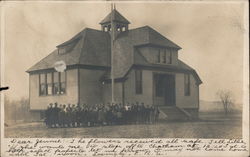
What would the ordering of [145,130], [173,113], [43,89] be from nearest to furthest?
1. [145,130]
2. [173,113]
3. [43,89]

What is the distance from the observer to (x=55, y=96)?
5238 millimetres

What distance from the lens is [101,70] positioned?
518cm

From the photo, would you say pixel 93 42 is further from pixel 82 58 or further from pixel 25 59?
pixel 25 59

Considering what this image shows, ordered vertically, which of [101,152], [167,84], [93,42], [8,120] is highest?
[93,42]

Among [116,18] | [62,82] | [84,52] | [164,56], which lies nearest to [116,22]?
[116,18]

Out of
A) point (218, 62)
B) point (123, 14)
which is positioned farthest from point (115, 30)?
point (218, 62)

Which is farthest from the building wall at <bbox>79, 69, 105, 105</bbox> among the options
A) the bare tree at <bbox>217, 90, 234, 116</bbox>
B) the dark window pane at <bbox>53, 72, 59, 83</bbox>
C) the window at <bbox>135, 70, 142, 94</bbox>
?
the bare tree at <bbox>217, 90, 234, 116</bbox>

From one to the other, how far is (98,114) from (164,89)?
77cm

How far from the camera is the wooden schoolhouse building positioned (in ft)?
16.9

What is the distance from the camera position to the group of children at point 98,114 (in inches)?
201

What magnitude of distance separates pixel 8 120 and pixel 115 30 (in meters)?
1.48

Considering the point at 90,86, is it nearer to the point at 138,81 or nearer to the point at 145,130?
the point at 138,81

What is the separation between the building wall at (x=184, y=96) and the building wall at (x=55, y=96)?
1.11m

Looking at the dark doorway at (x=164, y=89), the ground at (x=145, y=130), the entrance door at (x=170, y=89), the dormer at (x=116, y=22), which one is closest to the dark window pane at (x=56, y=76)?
the ground at (x=145, y=130)
